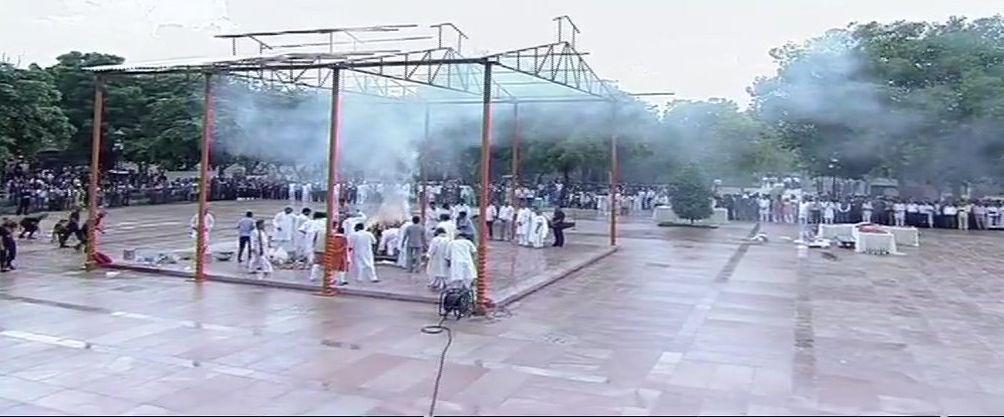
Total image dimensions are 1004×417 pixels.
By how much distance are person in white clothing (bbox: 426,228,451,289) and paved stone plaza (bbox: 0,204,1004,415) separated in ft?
3.31

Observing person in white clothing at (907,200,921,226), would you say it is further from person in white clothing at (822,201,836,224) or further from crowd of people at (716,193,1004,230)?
person in white clothing at (822,201,836,224)

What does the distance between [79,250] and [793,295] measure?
1493cm

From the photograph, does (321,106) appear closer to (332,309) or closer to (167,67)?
(167,67)

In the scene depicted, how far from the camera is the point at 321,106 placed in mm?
31750

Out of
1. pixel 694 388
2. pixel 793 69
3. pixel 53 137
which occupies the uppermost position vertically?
pixel 793 69

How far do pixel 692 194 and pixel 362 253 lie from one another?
56.8 ft

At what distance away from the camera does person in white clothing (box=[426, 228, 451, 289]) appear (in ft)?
43.4

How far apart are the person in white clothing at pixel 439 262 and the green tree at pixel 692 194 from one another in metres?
17.0

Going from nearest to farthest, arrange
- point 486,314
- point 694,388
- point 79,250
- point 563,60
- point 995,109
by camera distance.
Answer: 1. point 694,388
2. point 486,314
3. point 563,60
4. point 79,250
5. point 995,109

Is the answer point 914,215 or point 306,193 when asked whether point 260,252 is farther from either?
point 914,215

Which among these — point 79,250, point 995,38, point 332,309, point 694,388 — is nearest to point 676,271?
point 332,309

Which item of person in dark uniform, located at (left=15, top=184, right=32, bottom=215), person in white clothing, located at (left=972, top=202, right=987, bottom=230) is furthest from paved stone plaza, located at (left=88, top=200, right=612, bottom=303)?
person in white clothing, located at (left=972, top=202, right=987, bottom=230)

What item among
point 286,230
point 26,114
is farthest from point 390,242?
point 26,114

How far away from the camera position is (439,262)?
13406 millimetres
